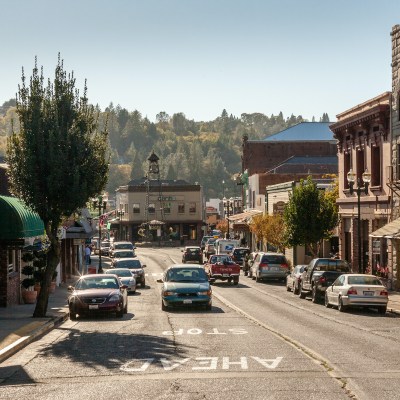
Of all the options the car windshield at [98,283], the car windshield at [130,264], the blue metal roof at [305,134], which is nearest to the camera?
the car windshield at [98,283]

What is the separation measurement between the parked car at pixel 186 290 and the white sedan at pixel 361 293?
5.27m

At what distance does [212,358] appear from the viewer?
18734 millimetres

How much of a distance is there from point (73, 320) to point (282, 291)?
64.9 feet

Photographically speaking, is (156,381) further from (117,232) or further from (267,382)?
(117,232)

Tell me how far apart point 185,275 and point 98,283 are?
469 cm

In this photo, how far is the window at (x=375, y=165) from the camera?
48406 mm

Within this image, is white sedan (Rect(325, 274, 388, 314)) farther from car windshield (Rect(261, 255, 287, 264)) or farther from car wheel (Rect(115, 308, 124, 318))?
car windshield (Rect(261, 255, 287, 264))

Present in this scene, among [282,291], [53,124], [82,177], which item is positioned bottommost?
[282,291]

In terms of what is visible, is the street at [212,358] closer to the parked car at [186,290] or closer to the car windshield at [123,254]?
the parked car at [186,290]

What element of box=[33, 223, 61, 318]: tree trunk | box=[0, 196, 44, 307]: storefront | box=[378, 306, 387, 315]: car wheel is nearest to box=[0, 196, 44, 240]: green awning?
box=[0, 196, 44, 307]: storefront

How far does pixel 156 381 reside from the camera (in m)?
15.7

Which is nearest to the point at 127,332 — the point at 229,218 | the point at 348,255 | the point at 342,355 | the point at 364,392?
the point at 342,355

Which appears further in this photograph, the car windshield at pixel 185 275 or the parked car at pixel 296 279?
the parked car at pixel 296 279

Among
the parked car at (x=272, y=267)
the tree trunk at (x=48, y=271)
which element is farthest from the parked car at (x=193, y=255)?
the tree trunk at (x=48, y=271)
